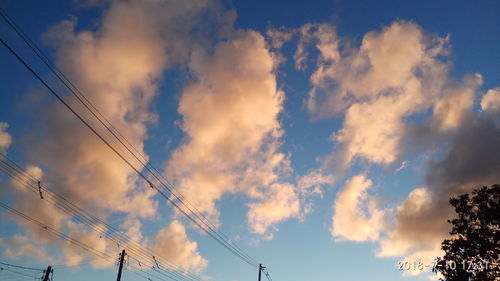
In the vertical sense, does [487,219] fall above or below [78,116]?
above

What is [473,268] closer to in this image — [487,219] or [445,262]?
[445,262]

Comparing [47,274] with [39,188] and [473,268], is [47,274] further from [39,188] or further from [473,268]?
[473,268]

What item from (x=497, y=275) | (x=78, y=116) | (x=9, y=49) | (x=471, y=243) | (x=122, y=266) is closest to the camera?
(x=9, y=49)

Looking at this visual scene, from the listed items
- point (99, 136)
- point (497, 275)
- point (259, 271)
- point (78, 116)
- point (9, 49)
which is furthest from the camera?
point (259, 271)

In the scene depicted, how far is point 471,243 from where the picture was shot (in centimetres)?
2794

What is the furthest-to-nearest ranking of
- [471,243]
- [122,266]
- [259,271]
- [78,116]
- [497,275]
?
[259,271] → [122,266] → [471,243] → [497,275] → [78,116]

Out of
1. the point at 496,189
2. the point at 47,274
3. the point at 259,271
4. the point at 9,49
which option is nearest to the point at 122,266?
the point at 47,274

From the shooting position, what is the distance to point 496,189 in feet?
90.6

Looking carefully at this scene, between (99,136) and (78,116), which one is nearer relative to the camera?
(78,116)

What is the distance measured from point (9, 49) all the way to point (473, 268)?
35.6 meters

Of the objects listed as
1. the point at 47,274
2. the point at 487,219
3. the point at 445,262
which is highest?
the point at 487,219

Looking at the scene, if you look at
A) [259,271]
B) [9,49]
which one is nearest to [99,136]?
[9,49]

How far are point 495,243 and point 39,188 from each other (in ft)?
115

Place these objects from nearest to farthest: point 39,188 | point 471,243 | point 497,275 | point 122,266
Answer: point 39,188 < point 497,275 < point 471,243 < point 122,266
